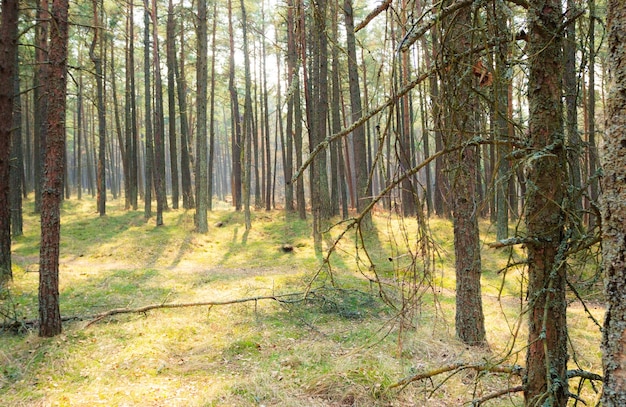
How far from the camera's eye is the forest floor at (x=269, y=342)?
13.4 ft

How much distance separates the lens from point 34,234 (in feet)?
51.2

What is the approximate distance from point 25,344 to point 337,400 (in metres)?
4.39

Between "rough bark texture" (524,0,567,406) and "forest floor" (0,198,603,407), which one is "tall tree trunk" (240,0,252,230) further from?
"rough bark texture" (524,0,567,406)

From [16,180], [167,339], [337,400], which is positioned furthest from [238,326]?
[16,180]

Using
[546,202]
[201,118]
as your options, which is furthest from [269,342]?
[201,118]

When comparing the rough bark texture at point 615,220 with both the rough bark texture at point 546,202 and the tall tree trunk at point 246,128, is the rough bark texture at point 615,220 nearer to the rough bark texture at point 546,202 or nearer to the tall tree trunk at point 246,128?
the rough bark texture at point 546,202

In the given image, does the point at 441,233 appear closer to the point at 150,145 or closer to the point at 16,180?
the point at 150,145

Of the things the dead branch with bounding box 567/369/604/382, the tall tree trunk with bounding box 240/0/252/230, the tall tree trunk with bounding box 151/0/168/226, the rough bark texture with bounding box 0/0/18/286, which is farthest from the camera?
the tall tree trunk with bounding box 240/0/252/230

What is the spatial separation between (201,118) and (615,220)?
52.3 ft

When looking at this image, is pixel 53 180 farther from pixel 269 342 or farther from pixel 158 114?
pixel 158 114

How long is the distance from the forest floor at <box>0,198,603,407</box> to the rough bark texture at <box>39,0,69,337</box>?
53cm

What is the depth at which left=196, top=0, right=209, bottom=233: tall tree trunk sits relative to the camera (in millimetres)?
15719

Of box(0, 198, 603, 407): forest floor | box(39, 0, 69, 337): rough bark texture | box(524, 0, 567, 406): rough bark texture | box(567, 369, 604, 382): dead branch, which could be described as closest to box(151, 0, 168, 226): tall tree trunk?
box(0, 198, 603, 407): forest floor

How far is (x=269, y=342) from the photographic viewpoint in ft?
19.2
